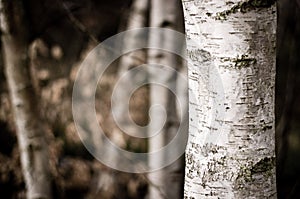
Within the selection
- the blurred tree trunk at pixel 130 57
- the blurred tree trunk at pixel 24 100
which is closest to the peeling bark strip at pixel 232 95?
the blurred tree trunk at pixel 24 100

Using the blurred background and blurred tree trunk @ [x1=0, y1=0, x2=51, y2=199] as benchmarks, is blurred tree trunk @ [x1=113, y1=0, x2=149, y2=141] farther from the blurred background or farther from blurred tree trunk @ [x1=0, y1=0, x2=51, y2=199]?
blurred tree trunk @ [x1=0, y1=0, x2=51, y2=199]

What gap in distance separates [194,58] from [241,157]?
0.81ft

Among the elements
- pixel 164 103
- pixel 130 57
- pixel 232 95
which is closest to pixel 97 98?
pixel 130 57

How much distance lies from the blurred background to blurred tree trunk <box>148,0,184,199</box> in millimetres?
50

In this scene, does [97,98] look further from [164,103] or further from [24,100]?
[164,103]

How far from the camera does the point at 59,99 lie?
4762mm

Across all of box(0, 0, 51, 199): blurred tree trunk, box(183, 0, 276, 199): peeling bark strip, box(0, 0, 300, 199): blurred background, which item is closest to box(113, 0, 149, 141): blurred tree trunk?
box(0, 0, 300, 199): blurred background

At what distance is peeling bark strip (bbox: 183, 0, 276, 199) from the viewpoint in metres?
1.21

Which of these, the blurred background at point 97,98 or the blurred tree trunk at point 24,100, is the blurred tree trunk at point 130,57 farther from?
the blurred tree trunk at point 24,100

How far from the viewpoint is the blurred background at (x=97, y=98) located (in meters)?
3.54

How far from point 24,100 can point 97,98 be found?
211 cm

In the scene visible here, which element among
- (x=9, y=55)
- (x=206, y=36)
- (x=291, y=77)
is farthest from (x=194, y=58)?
(x=291, y=77)

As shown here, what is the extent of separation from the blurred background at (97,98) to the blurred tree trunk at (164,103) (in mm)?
50

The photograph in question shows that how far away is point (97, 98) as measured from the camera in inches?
198
